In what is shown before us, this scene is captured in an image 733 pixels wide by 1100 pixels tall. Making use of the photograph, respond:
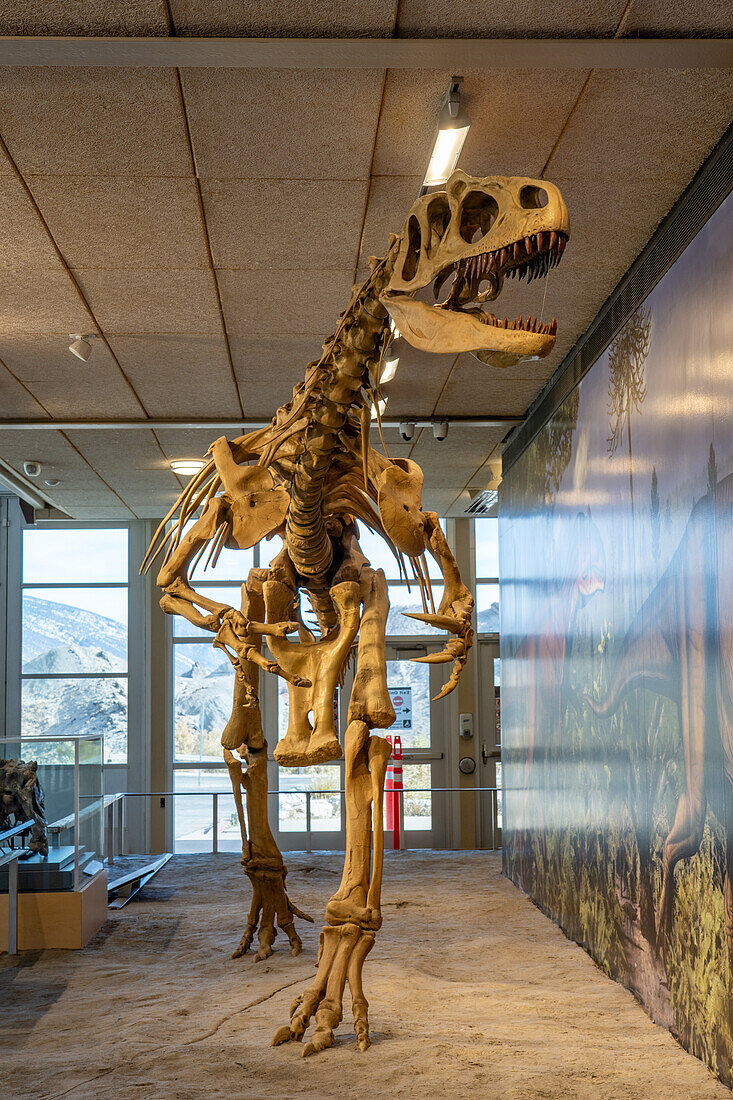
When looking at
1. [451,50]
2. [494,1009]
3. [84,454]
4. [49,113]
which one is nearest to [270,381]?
[84,454]

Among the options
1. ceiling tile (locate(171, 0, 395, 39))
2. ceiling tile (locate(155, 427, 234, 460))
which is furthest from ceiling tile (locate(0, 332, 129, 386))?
ceiling tile (locate(171, 0, 395, 39))

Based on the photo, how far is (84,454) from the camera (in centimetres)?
849

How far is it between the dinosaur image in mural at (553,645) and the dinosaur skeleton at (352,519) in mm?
1595

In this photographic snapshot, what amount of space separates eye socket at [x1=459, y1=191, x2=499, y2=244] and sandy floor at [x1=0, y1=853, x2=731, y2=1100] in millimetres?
2899

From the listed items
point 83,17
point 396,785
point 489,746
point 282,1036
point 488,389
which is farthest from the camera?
point 489,746

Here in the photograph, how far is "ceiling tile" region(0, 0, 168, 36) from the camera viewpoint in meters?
3.04

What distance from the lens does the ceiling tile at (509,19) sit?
311 cm

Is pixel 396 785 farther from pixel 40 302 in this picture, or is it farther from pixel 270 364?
pixel 40 302

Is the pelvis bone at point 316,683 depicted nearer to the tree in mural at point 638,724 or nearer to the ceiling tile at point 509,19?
the tree in mural at point 638,724

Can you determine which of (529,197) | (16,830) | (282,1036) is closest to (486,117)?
(529,197)

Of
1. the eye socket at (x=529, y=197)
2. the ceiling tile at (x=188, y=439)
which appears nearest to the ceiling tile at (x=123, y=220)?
the eye socket at (x=529, y=197)

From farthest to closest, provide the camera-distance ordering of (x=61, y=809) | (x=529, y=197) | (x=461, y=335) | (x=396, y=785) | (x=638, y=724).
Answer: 1. (x=396, y=785)
2. (x=61, y=809)
3. (x=638, y=724)
4. (x=461, y=335)
5. (x=529, y=197)

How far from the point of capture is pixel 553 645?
662 centimetres

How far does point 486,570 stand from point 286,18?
9.68 meters
